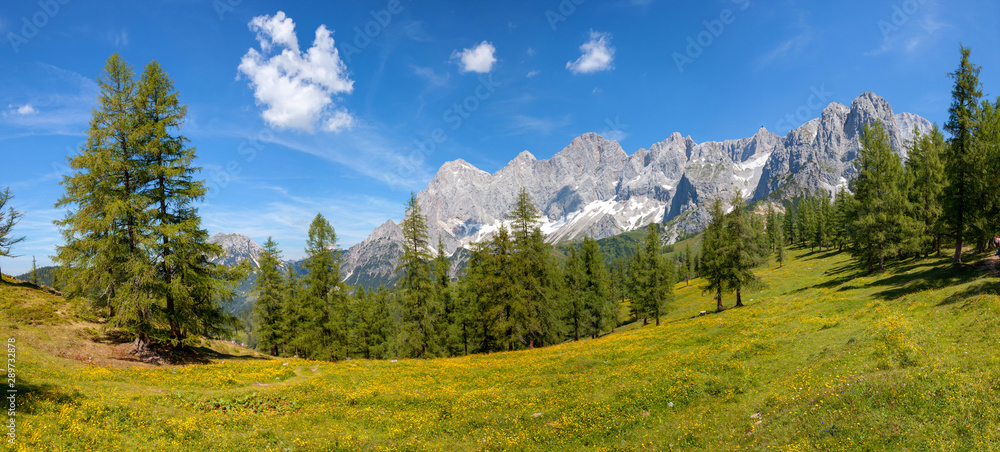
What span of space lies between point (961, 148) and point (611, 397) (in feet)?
141

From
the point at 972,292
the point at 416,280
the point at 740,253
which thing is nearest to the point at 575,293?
the point at 740,253

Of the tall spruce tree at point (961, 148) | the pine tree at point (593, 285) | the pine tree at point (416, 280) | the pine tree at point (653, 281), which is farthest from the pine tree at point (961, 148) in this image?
the pine tree at point (416, 280)

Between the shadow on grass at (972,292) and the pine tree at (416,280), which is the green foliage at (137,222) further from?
the shadow on grass at (972,292)

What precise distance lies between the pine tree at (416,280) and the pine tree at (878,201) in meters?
50.4

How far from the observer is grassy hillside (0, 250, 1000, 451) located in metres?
10.9

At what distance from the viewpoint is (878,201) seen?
44.1m

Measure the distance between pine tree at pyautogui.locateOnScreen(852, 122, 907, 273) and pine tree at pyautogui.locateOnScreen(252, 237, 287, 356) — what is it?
7144 cm

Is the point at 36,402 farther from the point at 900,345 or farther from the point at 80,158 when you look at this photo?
the point at 900,345

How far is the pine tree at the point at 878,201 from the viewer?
143 feet

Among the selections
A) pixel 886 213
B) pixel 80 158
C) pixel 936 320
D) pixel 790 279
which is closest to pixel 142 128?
pixel 80 158

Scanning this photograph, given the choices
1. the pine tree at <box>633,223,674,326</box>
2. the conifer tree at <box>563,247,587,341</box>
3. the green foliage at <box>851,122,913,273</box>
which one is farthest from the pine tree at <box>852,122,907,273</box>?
the conifer tree at <box>563,247,587,341</box>

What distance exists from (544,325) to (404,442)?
30917 mm

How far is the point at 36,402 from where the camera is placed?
41.7 feet

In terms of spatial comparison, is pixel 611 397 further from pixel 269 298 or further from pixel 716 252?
pixel 269 298
